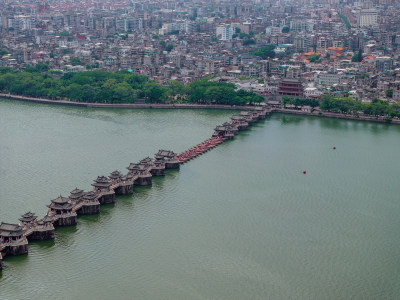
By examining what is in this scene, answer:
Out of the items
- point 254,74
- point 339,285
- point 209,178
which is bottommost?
point 339,285

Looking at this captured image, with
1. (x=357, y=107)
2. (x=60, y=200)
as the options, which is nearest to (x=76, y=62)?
(x=357, y=107)

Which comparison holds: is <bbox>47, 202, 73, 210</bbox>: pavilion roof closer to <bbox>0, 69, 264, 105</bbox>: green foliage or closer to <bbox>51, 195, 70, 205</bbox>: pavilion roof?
<bbox>51, 195, 70, 205</bbox>: pavilion roof

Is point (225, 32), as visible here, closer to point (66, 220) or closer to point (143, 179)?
point (143, 179)

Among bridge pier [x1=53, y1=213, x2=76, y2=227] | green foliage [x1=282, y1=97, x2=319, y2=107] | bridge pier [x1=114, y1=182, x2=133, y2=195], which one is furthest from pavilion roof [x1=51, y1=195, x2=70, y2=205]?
green foliage [x1=282, y1=97, x2=319, y2=107]

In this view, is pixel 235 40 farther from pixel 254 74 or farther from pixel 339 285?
pixel 339 285

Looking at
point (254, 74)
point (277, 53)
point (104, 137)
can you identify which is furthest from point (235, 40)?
point (104, 137)

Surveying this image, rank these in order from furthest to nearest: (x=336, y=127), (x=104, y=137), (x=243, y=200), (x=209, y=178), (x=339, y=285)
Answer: (x=336, y=127) < (x=104, y=137) < (x=209, y=178) < (x=243, y=200) < (x=339, y=285)

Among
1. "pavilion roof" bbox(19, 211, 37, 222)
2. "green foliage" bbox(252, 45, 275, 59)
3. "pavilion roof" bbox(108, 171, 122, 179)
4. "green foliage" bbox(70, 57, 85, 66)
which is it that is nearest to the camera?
"pavilion roof" bbox(19, 211, 37, 222)
